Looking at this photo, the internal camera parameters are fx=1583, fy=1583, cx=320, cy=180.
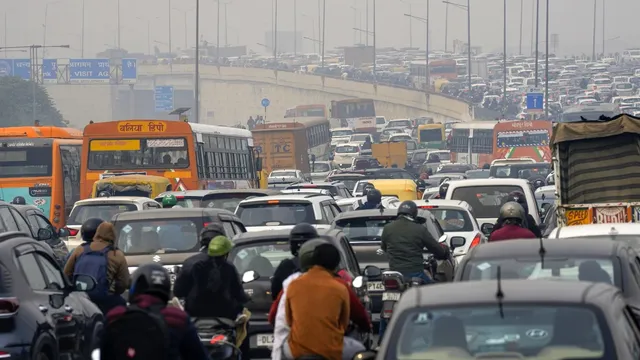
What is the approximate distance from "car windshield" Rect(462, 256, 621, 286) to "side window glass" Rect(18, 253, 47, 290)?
294 cm

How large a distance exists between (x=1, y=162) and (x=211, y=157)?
5127 mm

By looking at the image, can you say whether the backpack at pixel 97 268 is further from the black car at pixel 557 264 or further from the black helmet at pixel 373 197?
the black helmet at pixel 373 197

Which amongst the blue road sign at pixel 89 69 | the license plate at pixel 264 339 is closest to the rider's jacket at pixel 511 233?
the license plate at pixel 264 339

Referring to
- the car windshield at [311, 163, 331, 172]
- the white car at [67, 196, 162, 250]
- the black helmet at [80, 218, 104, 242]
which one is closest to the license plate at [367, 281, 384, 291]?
the black helmet at [80, 218, 104, 242]

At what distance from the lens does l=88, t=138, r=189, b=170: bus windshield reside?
34.6 meters

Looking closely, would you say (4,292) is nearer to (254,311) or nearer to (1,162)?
(254,311)

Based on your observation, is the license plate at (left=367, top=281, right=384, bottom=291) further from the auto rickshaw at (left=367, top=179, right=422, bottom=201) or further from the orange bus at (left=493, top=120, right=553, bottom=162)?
the orange bus at (left=493, top=120, right=553, bottom=162)

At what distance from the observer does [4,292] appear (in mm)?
10141

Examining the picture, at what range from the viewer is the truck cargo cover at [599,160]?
2050 centimetres

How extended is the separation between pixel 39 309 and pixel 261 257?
288 cm

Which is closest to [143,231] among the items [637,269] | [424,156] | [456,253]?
[456,253]

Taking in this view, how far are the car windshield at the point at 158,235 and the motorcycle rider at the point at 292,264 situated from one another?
433 centimetres

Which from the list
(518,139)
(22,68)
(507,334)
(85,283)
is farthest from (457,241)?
(22,68)

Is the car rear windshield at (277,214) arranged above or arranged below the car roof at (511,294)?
below
